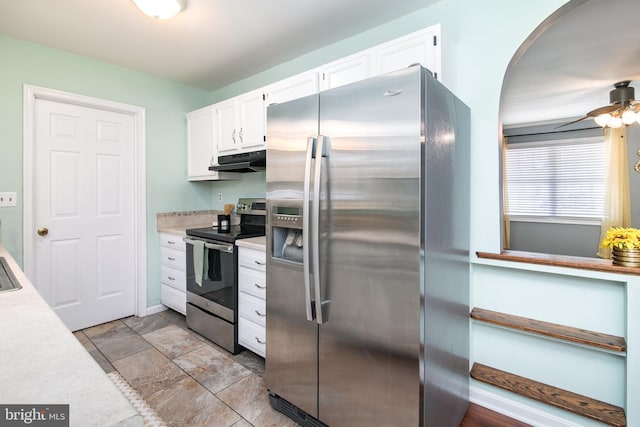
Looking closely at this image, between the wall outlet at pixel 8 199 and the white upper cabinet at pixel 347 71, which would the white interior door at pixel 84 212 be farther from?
the white upper cabinet at pixel 347 71

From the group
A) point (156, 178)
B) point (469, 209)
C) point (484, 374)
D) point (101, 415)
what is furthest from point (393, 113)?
point (156, 178)

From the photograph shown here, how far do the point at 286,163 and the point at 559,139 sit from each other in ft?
14.0

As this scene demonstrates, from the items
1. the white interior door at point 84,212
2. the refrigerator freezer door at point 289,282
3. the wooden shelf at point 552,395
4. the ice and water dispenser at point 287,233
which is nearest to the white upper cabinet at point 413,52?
the refrigerator freezer door at point 289,282

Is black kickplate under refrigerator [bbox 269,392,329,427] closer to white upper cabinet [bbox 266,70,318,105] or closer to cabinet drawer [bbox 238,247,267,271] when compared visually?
cabinet drawer [bbox 238,247,267,271]

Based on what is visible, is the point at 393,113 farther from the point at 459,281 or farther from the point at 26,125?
the point at 26,125

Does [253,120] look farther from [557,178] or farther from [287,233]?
[557,178]

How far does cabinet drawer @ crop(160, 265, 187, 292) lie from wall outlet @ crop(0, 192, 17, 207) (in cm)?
134

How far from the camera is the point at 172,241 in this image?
320 centimetres

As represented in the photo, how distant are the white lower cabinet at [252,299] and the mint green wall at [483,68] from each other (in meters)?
1.45

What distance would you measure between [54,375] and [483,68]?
2.28 metres

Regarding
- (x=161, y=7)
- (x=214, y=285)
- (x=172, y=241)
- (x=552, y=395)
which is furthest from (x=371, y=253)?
(x=172, y=241)

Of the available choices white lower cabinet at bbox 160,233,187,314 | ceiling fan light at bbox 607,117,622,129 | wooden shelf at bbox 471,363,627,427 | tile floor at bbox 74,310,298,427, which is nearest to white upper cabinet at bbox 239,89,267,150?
white lower cabinet at bbox 160,233,187,314

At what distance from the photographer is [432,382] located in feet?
4.52

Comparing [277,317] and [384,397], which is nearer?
[384,397]
